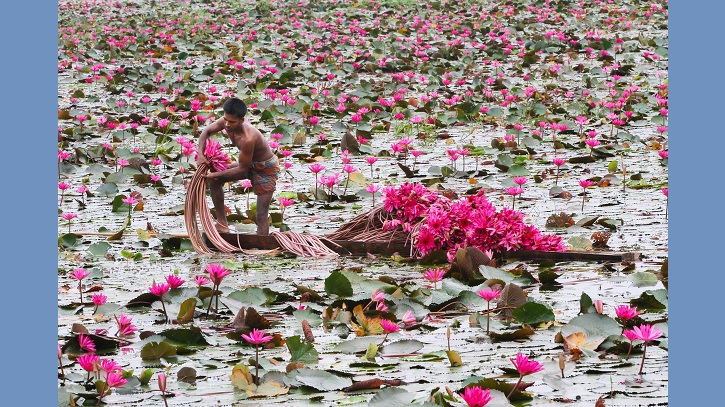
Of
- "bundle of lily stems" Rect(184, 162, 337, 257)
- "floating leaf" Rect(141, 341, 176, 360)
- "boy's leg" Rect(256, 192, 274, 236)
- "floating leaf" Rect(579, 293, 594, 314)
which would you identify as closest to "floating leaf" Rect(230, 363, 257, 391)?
"floating leaf" Rect(141, 341, 176, 360)

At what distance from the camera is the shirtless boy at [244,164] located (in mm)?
6418

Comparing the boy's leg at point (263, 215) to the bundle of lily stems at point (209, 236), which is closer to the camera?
the bundle of lily stems at point (209, 236)

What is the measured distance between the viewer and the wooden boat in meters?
5.81

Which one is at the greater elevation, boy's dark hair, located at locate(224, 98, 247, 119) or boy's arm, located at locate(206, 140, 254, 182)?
boy's dark hair, located at locate(224, 98, 247, 119)

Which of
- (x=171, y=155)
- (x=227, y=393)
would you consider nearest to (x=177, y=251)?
(x=227, y=393)

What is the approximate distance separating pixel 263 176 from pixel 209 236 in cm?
50

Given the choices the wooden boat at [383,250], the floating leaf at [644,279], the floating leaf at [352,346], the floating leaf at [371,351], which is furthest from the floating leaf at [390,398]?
the wooden boat at [383,250]

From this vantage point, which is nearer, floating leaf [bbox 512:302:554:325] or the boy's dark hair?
floating leaf [bbox 512:302:554:325]

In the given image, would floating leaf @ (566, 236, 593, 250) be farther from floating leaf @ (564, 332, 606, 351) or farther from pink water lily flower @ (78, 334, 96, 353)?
pink water lily flower @ (78, 334, 96, 353)

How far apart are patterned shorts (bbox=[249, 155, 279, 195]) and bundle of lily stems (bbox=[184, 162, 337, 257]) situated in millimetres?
268

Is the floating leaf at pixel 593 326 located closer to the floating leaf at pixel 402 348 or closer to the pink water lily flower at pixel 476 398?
the floating leaf at pixel 402 348

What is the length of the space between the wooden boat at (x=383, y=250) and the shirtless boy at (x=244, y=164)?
9cm

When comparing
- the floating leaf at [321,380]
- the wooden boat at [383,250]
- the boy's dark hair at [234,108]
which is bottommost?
the wooden boat at [383,250]

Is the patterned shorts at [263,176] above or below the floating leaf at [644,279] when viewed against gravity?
above
